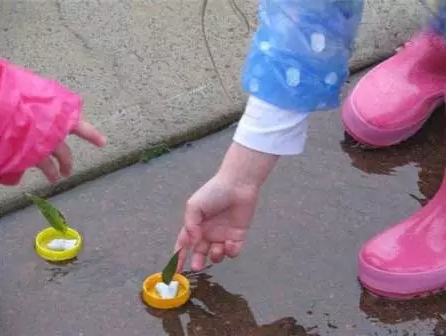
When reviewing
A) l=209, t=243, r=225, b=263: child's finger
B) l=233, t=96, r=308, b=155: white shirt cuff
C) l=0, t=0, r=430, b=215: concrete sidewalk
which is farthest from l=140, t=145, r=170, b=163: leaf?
l=233, t=96, r=308, b=155: white shirt cuff

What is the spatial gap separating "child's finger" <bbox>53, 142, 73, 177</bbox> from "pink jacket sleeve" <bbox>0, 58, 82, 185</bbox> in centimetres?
3

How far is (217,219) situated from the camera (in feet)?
6.26

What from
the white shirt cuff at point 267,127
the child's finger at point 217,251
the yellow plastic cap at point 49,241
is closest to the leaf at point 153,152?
the yellow plastic cap at point 49,241

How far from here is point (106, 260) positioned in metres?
2.14

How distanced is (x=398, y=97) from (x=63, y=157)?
0.98m

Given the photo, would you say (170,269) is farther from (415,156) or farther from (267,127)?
(415,156)

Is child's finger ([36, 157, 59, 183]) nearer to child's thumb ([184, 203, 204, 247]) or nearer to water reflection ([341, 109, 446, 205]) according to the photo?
child's thumb ([184, 203, 204, 247])

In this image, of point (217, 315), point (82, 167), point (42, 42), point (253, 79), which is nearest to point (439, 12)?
point (253, 79)

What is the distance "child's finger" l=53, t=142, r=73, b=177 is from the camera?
1.72 metres

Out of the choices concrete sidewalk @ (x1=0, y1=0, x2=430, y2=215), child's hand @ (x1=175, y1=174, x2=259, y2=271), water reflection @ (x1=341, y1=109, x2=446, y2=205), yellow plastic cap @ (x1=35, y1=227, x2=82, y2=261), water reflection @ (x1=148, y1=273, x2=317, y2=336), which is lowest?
water reflection @ (x1=341, y1=109, x2=446, y2=205)

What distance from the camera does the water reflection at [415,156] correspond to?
2359mm

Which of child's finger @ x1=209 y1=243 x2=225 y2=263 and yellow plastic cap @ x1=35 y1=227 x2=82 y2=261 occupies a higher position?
child's finger @ x1=209 y1=243 x2=225 y2=263

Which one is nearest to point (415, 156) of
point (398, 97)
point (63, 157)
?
point (398, 97)

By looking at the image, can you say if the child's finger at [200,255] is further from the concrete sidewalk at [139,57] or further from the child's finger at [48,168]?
the concrete sidewalk at [139,57]
